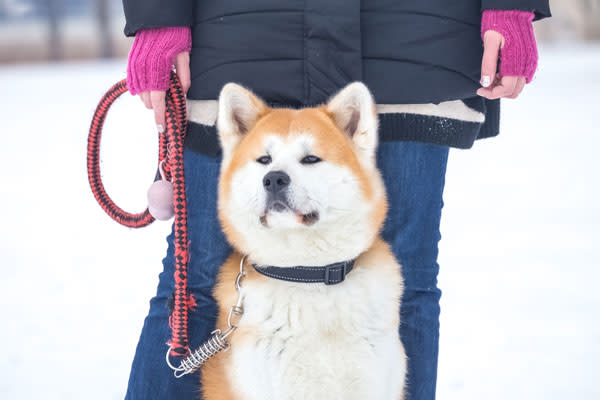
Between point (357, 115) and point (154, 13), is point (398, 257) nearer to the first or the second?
point (357, 115)

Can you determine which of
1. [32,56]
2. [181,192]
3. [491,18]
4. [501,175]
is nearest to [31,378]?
[181,192]

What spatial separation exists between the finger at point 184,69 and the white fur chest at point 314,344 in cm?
51

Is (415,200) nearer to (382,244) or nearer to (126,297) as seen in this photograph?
(382,244)

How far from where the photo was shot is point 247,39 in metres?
1.43

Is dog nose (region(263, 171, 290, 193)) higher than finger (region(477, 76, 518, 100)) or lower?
lower

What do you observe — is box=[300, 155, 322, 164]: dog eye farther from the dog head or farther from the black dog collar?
the black dog collar

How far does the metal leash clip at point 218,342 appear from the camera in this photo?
4.85 ft

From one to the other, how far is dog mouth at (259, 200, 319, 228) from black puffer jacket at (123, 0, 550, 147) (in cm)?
28

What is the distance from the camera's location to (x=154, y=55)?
1.40 metres

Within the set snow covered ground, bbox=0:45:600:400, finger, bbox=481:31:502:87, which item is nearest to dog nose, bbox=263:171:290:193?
finger, bbox=481:31:502:87

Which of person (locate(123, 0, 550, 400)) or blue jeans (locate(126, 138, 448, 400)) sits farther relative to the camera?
blue jeans (locate(126, 138, 448, 400))

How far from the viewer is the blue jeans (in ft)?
5.24

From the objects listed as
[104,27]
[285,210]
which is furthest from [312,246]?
[104,27]

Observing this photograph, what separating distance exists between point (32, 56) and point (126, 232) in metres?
9.95
